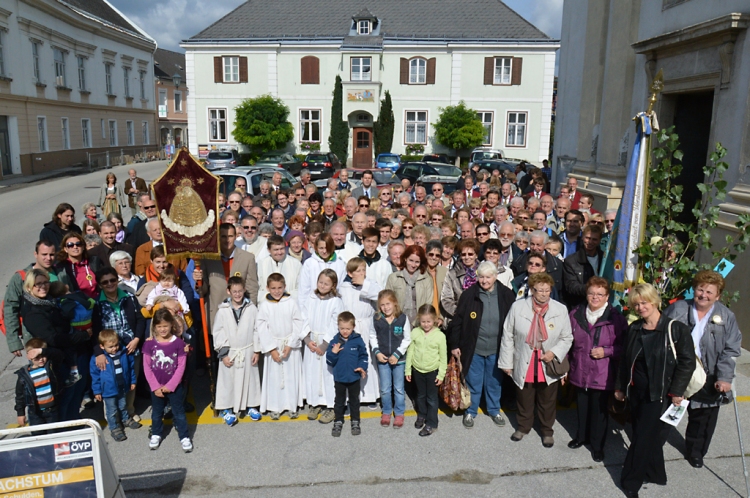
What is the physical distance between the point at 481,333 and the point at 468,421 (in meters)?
0.95

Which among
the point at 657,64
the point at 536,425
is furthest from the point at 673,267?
the point at 657,64

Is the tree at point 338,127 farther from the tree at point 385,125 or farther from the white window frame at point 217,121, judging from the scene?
the white window frame at point 217,121

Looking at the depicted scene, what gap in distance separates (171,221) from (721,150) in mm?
5507

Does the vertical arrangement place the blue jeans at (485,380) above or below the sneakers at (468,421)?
above

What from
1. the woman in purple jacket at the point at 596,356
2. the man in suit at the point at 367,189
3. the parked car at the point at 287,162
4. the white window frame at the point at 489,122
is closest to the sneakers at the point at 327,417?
the woman in purple jacket at the point at 596,356

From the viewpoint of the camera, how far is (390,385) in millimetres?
6137

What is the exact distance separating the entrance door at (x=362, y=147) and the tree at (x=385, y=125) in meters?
0.97

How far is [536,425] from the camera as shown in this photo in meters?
6.15

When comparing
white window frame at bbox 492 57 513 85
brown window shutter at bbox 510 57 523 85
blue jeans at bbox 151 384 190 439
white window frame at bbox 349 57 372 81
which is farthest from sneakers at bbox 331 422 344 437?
brown window shutter at bbox 510 57 523 85

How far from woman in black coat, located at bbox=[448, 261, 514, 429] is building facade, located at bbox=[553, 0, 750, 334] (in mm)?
3681

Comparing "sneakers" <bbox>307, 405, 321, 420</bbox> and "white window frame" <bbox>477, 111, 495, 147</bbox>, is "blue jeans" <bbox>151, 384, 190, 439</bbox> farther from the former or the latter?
"white window frame" <bbox>477, 111, 495, 147</bbox>

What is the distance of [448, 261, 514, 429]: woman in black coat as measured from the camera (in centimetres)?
598

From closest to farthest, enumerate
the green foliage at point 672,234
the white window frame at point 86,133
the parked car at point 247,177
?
1. the green foliage at point 672,234
2. the parked car at point 247,177
3. the white window frame at point 86,133

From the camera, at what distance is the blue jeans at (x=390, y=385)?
238 inches
